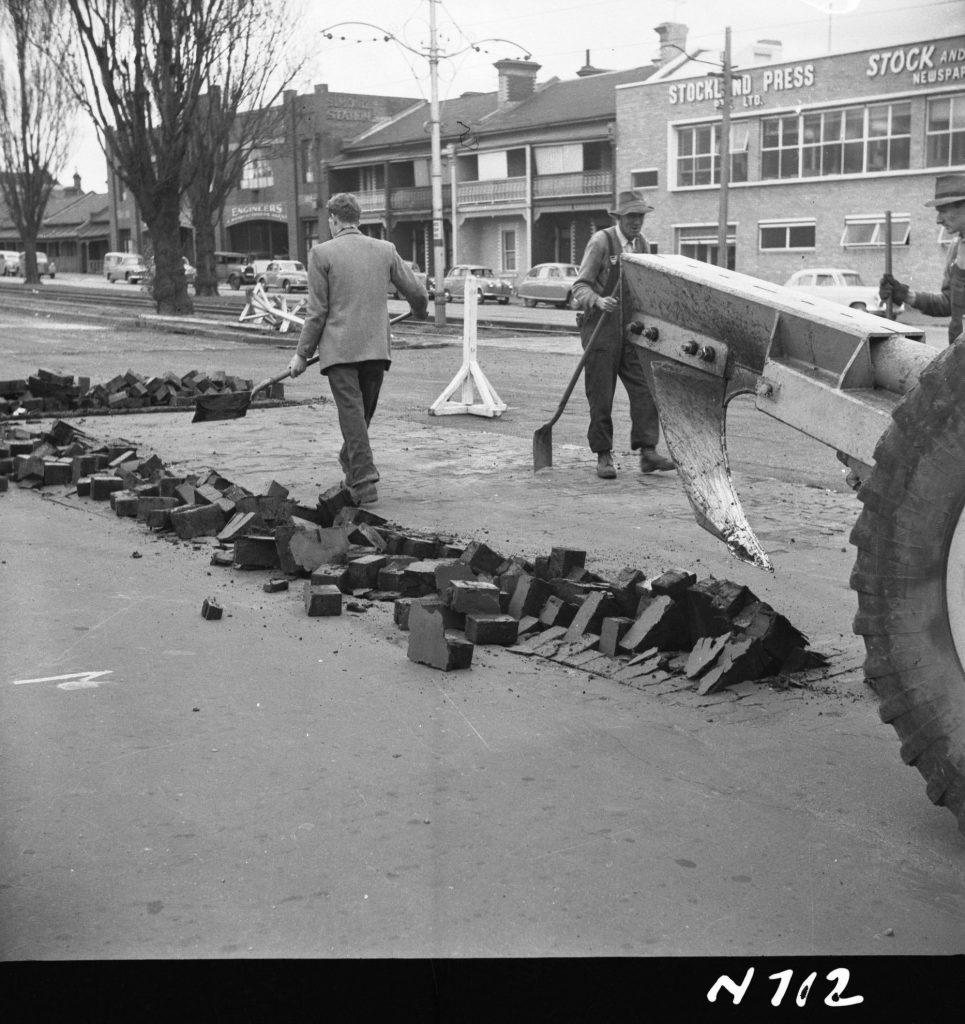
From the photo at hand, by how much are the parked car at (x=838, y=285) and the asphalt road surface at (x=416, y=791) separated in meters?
31.8

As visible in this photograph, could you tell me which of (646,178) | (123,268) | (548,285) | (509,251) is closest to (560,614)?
(548,285)

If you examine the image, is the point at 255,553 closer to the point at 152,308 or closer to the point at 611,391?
the point at 611,391

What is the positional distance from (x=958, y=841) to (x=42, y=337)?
2513 cm

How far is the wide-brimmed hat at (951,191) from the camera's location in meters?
6.78

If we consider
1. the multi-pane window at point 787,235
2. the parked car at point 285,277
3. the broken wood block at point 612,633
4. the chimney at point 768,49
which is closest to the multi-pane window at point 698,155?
the multi-pane window at point 787,235

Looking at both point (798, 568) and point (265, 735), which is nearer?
point (265, 735)

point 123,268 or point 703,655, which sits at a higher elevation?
point 123,268

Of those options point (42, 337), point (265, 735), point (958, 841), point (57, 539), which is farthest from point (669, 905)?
point (42, 337)

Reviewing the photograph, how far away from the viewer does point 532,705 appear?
4602 mm

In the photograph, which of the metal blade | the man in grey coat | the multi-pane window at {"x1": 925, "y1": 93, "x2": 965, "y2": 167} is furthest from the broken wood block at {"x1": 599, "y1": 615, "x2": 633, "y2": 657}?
the multi-pane window at {"x1": 925, "y1": 93, "x2": 965, "y2": 167}

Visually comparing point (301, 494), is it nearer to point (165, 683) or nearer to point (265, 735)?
point (165, 683)

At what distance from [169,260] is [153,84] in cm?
435

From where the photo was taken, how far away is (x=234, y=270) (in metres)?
60.9

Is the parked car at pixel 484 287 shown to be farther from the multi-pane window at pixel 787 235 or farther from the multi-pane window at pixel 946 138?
the multi-pane window at pixel 946 138
